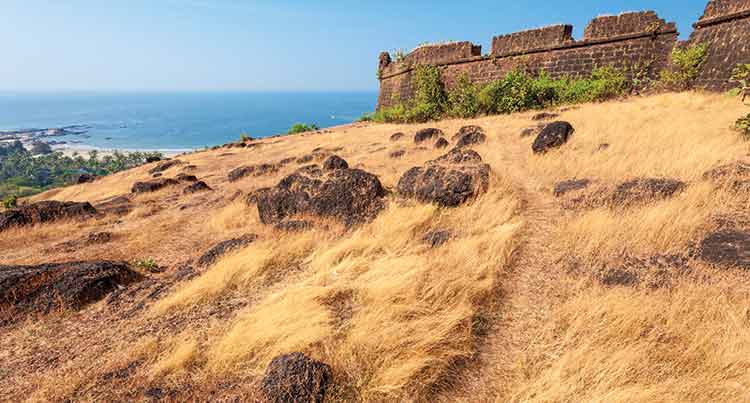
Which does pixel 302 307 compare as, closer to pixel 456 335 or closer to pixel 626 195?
pixel 456 335

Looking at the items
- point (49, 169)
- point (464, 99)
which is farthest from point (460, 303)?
point (49, 169)

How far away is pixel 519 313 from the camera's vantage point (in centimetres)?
345

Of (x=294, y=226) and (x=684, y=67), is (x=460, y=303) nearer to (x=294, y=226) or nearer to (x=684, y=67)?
(x=294, y=226)

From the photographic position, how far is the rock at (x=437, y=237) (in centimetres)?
492

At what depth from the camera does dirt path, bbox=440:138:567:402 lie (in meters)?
2.68

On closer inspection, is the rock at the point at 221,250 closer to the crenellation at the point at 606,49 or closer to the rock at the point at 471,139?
the rock at the point at 471,139

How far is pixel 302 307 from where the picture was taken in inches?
141

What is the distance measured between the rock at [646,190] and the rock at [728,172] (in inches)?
18.0

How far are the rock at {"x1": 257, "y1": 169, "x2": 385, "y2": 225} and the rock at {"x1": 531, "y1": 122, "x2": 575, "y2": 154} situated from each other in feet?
16.1

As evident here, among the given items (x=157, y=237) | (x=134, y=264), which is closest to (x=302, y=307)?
(x=134, y=264)

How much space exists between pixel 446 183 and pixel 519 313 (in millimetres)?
3388

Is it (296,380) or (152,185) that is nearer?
(296,380)

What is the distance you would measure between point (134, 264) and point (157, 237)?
1.71 metres

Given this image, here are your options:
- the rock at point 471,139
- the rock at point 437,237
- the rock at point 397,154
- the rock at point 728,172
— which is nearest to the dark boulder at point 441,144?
the rock at point 471,139
